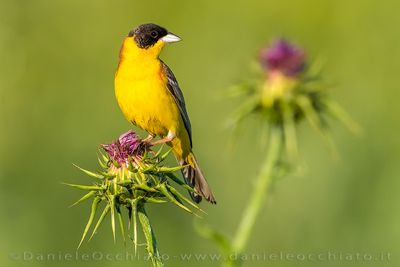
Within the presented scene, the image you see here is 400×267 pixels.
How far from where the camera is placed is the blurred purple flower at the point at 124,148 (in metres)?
6.43

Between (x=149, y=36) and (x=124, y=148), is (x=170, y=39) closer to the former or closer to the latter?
(x=149, y=36)

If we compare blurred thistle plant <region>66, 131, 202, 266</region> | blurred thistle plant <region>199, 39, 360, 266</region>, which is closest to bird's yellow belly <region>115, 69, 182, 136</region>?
blurred thistle plant <region>199, 39, 360, 266</region>

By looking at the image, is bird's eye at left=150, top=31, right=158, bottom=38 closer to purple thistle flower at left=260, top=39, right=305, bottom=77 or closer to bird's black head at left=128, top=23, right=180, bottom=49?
bird's black head at left=128, top=23, right=180, bottom=49

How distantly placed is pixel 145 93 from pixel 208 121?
4231 mm

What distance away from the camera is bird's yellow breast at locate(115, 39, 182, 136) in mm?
8000

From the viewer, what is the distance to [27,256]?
9508 mm

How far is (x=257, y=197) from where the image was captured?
6.39 meters

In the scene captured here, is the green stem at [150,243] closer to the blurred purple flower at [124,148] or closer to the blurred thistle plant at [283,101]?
the blurred purple flower at [124,148]

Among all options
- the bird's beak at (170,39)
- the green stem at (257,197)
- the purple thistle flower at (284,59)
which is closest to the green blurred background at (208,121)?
the purple thistle flower at (284,59)

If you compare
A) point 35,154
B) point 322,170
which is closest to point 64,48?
point 35,154

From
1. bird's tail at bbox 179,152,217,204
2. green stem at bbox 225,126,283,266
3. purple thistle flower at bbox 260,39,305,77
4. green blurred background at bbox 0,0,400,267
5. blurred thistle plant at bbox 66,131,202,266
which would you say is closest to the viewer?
green stem at bbox 225,126,283,266

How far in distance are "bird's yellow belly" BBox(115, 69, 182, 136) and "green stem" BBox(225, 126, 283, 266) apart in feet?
3.72

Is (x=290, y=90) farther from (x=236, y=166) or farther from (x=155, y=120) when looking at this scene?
(x=236, y=166)

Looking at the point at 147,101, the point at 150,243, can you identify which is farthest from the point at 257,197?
the point at 147,101
